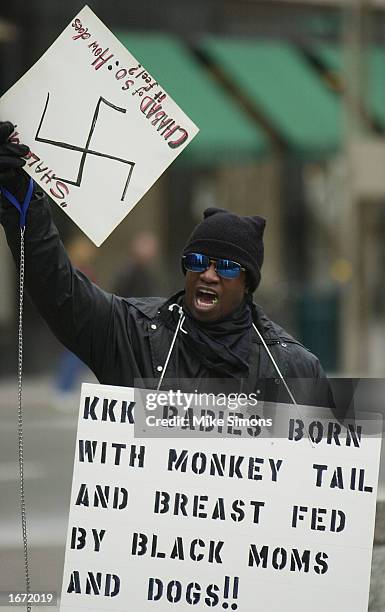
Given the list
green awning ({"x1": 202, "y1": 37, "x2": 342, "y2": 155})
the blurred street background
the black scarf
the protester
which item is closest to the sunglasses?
the protester

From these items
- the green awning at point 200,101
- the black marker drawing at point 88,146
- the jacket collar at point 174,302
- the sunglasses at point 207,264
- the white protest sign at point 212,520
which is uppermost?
the green awning at point 200,101

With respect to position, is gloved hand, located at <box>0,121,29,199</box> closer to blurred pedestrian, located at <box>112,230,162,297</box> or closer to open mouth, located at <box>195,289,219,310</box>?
open mouth, located at <box>195,289,219,310</box>

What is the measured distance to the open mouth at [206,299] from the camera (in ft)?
12.3

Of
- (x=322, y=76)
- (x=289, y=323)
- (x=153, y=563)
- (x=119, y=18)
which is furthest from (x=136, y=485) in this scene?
(x=322, y=76)

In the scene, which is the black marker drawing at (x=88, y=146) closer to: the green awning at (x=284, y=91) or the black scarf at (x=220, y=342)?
the black scarf at (x=220, y=342)

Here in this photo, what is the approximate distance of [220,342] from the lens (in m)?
3.76

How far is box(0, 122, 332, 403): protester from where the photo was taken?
12.1 ft

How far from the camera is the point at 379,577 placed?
4586mm

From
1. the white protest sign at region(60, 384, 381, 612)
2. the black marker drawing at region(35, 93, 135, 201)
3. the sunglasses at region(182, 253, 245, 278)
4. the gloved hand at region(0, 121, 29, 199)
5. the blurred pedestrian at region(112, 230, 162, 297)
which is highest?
the blurred pedestrian at region(112, 230, 162, 297)

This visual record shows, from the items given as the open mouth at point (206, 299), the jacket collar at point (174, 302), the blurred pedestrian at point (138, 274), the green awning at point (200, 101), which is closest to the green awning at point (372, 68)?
the green awning at point (200, 101)

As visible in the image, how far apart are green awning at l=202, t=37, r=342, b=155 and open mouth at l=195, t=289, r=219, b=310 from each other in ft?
52.4

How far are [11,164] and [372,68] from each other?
54.9 feet

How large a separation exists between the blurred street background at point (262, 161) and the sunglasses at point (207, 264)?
34.0 ft

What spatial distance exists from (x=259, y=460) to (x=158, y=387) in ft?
1.19
